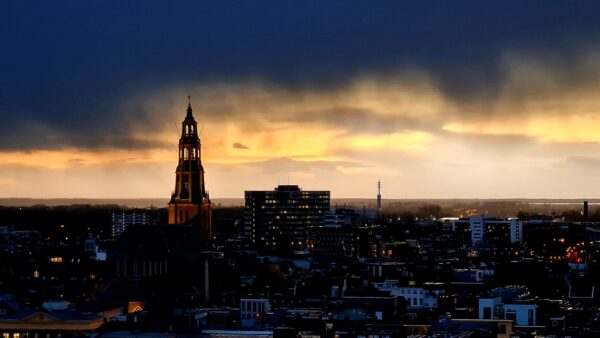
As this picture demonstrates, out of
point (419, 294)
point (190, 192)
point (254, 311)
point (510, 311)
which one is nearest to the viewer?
point (510, 311)

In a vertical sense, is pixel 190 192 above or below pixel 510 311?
above

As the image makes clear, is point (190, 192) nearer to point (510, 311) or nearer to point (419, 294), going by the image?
point (419, 294)

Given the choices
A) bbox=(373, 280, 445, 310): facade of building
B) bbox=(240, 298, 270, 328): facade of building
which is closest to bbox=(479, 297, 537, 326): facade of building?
bbox=(240, 298, 270, 328): facade of building

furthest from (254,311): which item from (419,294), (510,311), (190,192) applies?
(190,192)

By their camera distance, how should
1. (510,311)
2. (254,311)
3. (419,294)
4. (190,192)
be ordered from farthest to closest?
(190,192) → (419,294) → (254,311) → (510,311)

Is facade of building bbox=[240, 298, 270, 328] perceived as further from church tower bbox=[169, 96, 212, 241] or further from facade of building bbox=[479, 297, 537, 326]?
church tower bbox=[169, 96, 212, 241]

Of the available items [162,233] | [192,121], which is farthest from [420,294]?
[192,121]

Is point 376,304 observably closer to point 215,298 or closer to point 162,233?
point 215,298

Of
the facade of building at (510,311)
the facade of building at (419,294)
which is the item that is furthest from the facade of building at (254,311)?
the facade of building at (419,294)
